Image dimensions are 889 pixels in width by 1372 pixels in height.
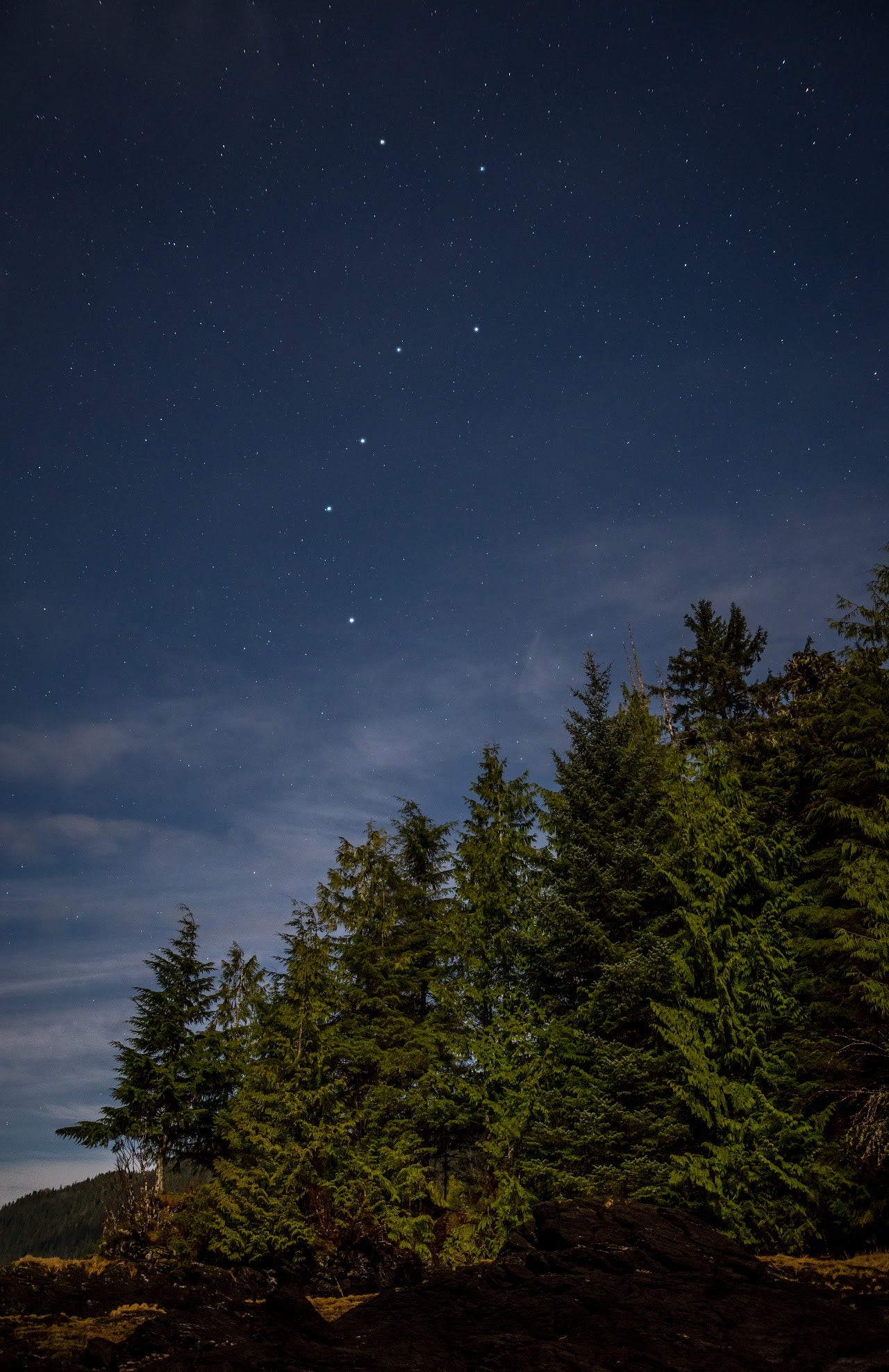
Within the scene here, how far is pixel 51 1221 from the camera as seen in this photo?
153500 millimetres

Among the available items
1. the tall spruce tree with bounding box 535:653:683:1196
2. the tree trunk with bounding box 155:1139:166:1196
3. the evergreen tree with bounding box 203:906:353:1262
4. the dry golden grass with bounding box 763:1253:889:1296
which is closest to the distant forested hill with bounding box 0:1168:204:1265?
the tree trunk with bounding box 155:1139:166:1196

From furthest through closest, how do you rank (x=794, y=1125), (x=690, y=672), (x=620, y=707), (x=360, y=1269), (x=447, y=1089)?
(x=690, y=672), (x=620, y=707), (x=447, y=1089), (x=360, y=1269), (x=794, y=1125)

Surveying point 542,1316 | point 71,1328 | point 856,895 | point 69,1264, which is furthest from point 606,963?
point 69,1264

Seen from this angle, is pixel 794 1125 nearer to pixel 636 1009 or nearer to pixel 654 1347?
pixel 636 1009

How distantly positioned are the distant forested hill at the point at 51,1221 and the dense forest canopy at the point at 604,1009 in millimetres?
149059

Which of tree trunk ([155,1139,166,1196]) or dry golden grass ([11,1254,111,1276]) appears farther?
tree trunk ([155,1139,166,1196])

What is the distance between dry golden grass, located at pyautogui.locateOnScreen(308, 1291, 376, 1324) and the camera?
43.3 ft

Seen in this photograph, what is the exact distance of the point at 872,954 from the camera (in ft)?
44.0

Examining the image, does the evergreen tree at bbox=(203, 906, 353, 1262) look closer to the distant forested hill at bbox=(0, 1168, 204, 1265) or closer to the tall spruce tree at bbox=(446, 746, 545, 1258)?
the tall spruce tree at bbox=(446, 746, 545, 1258)

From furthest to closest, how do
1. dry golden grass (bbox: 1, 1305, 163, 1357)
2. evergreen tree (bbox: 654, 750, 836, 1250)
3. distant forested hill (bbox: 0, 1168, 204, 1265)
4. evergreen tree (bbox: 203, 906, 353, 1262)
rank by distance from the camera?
distant forested hill (bbox: 0, 1168, 204, 1265), evergreen tree (bbox: 203, 906, 353, 1262), evergreen tree (bbox: 654, 750, 836, 1250), dry golden grass (bbox: 1, 1305, 163, 1357)

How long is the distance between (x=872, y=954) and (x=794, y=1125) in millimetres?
3984

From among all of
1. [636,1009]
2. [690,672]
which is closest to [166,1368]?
[636,1009]

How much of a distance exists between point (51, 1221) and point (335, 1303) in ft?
627

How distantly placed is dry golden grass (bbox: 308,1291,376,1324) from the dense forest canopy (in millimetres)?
2172
